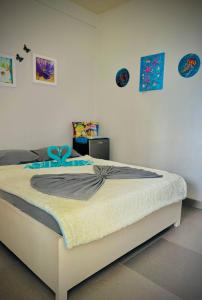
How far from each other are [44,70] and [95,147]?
1386 mm

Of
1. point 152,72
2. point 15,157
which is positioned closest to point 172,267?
point 15,157

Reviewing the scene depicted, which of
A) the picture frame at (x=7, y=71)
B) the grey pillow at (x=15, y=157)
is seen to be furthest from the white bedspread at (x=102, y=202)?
the picture frame at (x=7, y=71)

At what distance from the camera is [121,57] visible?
3574 millimetres

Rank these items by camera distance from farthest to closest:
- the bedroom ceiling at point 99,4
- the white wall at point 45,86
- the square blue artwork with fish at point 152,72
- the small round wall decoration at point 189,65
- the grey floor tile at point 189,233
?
1. the bedroom ceiling at point 99,4
2. the square blue artwork with fish at point 152,72
3. the white wall at point 45,86
4. the small round wall decoration at point 189,65
5. the grey floor tile at point 189,233

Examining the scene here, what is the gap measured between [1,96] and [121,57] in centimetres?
196

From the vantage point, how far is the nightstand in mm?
3496

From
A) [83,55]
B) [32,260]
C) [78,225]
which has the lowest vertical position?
[32,260]

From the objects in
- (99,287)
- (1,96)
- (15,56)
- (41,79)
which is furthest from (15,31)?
(99,287)

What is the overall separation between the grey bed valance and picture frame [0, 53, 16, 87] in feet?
5.04

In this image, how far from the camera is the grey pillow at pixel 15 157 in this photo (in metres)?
2.55

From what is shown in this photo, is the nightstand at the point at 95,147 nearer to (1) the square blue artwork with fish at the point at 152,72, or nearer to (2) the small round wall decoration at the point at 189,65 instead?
(1) the square blue artwork with fish at the point at 152,72

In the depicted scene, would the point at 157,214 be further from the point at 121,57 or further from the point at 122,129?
the point at 121,57

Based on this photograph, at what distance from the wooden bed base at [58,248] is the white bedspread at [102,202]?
10cm

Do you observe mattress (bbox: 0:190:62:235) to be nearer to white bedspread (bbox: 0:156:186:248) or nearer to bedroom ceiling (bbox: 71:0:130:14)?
white bedspread (bbox: 0:156:186:248)
